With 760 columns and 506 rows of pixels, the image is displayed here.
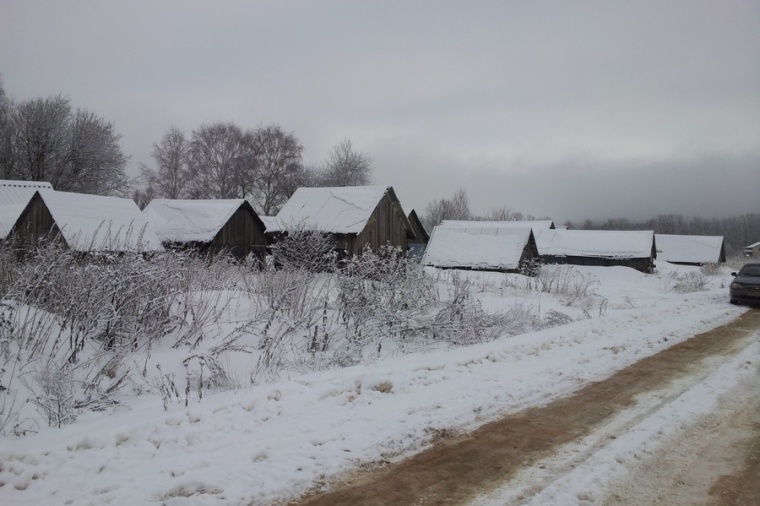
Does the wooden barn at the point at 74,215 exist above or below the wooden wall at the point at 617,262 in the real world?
above

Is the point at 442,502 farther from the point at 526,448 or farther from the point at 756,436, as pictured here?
the point at 756,436

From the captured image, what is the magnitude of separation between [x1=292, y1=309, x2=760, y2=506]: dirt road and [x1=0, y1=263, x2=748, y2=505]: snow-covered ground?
0.66 ft

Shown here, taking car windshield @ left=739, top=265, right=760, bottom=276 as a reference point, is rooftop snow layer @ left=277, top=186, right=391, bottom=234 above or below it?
above

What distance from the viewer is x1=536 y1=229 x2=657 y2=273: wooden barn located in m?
47.0

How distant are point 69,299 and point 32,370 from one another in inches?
53.0

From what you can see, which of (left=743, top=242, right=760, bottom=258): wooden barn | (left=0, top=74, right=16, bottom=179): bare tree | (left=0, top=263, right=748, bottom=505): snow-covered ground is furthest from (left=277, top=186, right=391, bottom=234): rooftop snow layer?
(left=743, top=242, right=760, bottom=258): wooden barn

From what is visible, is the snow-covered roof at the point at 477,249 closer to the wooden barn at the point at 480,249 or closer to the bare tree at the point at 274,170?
the wooden barn at the point at 480,249

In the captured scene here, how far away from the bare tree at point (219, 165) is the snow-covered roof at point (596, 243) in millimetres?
35082

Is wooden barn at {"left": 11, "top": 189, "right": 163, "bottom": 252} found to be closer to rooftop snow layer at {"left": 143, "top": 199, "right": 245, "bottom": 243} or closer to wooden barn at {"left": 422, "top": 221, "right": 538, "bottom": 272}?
rooftop snow layer at {"left": 143, "top": 199, "right": 245, "bottom": 243}

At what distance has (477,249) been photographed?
37719mm

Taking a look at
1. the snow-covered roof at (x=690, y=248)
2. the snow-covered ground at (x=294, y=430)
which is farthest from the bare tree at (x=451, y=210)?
the snow-covered ground at (x=294, y=430)

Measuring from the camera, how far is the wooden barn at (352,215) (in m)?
25.0

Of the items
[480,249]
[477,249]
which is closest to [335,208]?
[477,249]

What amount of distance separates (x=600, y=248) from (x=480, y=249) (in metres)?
18.3
